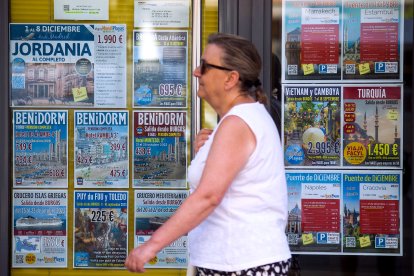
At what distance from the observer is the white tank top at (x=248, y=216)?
9.65ft

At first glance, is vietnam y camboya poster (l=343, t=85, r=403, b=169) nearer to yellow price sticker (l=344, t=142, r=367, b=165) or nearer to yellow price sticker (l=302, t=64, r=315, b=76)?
yellow price sticker (l=344, t=142, r=367, b=165)

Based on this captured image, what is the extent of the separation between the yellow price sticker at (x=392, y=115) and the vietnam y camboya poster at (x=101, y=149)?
61.9 inches

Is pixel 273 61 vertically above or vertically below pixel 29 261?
above

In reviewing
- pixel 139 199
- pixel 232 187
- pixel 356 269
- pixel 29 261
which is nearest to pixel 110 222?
pixel 139 199

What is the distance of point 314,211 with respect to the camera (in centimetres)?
490

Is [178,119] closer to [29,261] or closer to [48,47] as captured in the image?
[48,47]

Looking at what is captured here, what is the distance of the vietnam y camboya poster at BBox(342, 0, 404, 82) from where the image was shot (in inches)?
192

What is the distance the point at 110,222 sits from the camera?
16.4 feet

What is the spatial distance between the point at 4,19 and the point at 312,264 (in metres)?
2.37

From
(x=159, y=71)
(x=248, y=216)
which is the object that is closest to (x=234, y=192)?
(x=248, y=216)

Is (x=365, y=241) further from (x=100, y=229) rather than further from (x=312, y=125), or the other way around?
(x=100, y=229)

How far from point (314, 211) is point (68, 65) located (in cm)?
173

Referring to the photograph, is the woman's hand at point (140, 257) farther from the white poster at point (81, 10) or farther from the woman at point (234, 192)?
the white poster at point (81, 10)

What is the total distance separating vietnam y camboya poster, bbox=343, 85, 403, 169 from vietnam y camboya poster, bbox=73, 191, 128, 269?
140cm
